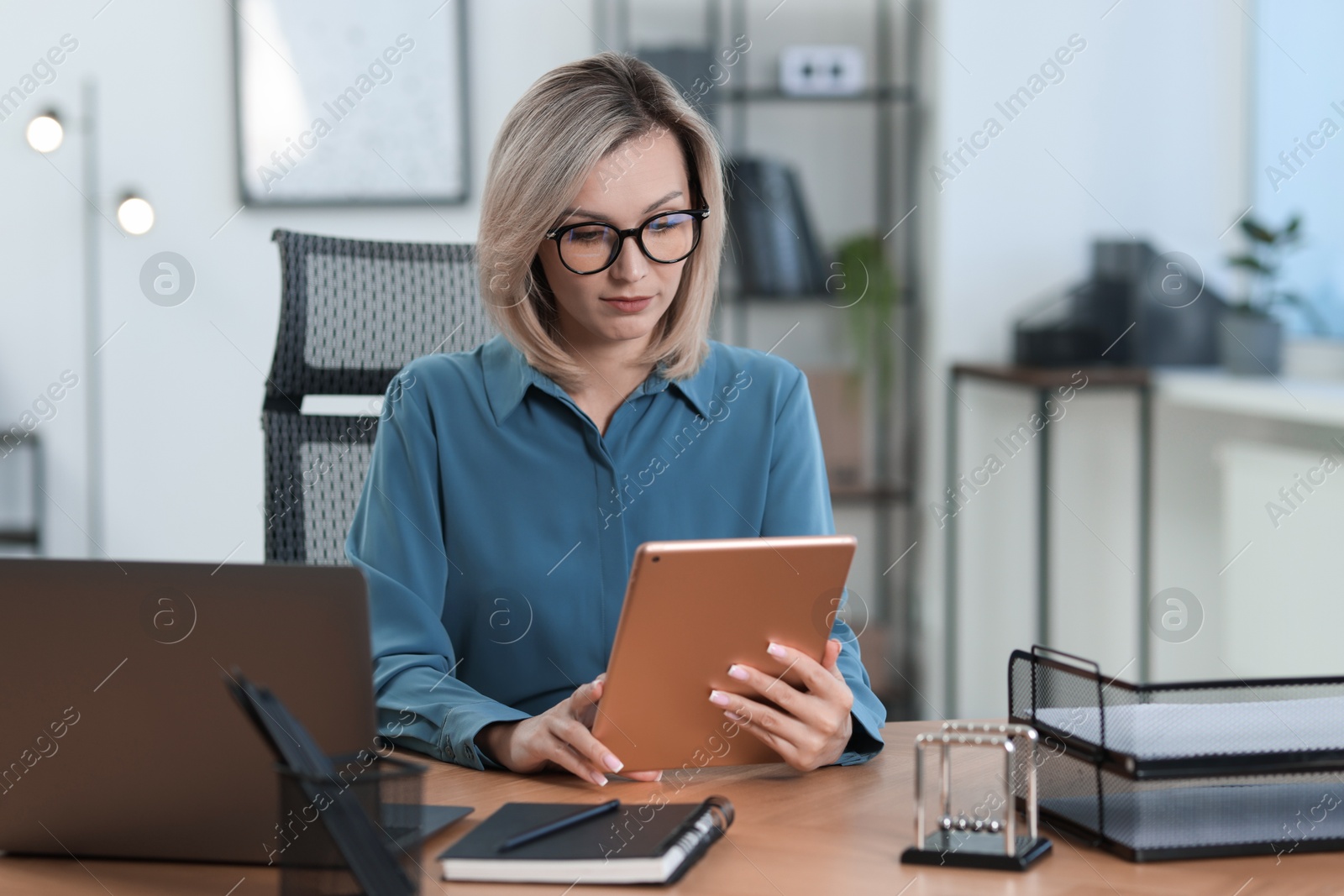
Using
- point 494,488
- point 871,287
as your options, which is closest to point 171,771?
point 494,488

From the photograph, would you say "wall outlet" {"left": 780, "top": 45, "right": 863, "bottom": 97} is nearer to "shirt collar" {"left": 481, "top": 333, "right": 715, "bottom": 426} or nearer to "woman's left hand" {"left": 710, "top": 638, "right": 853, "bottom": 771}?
"shirt collar" {"left": 481, "top": 333, "right": 715, "bottom": 426}

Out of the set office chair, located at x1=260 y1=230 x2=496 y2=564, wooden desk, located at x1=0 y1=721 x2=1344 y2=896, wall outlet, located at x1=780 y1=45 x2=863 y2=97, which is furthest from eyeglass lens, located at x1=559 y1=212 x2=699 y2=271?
wall outlet, located at x1=780 y1=45 x2=863 y2=97

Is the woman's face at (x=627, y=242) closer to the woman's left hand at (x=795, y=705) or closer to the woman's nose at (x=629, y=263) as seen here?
the woman's nose at (x=629, y=263)

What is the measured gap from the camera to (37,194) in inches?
121

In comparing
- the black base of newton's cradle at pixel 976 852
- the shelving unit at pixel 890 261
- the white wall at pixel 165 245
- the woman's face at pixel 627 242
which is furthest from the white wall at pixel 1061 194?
the black base of newton's cradle at pixel 976 852

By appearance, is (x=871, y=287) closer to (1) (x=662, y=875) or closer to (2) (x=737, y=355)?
(2) (x=737, y=355)

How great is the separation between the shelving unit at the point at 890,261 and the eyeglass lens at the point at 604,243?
1881mm

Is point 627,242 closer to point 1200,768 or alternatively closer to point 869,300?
point 1200,768

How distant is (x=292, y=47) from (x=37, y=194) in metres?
0.75

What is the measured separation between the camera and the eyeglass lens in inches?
50.4

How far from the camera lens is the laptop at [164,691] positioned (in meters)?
0.77

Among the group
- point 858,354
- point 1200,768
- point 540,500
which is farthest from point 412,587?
point 858,354

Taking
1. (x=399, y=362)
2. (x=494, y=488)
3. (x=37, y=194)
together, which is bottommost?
(x=494, y=488)

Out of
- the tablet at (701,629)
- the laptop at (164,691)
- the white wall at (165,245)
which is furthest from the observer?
the white wall at (165,245)
